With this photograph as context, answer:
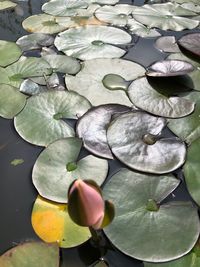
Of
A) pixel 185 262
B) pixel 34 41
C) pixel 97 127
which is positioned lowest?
pixel 185 262

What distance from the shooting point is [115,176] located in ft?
3.99

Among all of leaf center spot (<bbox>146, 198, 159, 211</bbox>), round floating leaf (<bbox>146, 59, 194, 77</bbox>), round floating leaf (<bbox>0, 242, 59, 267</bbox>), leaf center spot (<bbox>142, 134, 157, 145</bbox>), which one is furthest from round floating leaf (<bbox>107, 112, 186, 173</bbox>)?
round floating leaf (<bbox>0, 242, 59, 267</bbox>)

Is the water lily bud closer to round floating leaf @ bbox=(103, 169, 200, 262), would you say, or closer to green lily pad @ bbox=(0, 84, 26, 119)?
round floating leaf @ bbox=(103, 169, 200, 262)

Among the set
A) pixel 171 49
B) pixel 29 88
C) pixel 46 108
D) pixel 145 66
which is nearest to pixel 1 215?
pixel 46 108

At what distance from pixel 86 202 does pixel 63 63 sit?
1.12m

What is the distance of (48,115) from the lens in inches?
58.3

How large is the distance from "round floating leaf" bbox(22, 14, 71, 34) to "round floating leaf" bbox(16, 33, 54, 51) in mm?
70

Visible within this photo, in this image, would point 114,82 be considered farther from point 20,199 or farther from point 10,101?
point 20,199

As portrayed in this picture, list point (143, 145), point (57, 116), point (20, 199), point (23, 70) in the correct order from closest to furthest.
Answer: point (20, 199)
point (143, 145)
point (57, 116)
point (23, 70)

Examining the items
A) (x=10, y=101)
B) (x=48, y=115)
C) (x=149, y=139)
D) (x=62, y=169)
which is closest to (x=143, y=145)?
(x=149, y=139)

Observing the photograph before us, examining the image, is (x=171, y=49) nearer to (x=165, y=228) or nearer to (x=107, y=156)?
(x=107, y=156)

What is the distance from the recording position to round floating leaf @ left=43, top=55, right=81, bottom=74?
174 centimetres

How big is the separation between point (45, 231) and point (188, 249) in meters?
0.44

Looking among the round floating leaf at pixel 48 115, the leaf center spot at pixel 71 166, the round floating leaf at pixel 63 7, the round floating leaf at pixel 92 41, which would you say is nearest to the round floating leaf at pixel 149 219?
the leaf center spot at pixel 71 166
